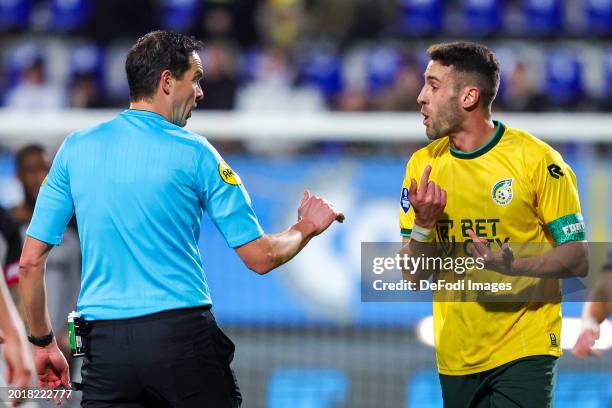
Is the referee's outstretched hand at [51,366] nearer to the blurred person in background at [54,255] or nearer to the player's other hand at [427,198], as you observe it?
the player's other hand at [427,198]

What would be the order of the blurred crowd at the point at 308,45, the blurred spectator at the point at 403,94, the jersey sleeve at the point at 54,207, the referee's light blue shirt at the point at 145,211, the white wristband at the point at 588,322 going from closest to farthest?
the referee's light blue shirt at the point at 145,211, the jersey sleeve at the point at 54,207, the white wristband at the point at 588,322, the blurred spectator at the point at 403,94, the blurred crowd at the point at 308,45

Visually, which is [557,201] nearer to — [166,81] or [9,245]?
[166,81]

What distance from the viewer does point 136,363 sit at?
4156mm

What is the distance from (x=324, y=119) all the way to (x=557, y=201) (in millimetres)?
4746

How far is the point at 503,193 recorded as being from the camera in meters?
4.83

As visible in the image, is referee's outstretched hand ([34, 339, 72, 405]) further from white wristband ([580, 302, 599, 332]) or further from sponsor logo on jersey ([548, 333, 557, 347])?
white wristband ([580, 302, 599, 332])

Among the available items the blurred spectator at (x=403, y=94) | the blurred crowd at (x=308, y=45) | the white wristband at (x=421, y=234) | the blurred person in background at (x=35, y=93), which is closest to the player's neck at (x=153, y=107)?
the white wristband at (x=421, y=234)

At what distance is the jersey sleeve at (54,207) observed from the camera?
172 inches

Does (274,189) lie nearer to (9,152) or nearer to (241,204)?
(9,152)

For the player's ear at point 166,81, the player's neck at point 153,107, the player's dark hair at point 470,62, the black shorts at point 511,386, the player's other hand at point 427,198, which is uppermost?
the player's dark hair at point 470,62

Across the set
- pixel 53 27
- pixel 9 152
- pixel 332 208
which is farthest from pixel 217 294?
Result: pixel 53 27

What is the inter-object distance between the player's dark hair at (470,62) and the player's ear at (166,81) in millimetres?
1261

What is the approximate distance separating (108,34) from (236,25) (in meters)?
1.80

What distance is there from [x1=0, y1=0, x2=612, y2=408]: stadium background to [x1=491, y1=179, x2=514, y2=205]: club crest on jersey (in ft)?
4.53
